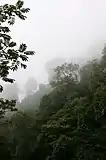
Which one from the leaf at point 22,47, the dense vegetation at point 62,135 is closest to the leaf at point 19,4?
the leaf at point 22,47

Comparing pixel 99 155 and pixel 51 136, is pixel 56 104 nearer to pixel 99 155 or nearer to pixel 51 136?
pixel 51 136

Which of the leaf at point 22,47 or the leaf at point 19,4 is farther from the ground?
the leaf at point 19,4

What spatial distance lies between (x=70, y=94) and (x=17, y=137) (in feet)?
42.6

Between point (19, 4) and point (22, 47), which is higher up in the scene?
point (19, 4)

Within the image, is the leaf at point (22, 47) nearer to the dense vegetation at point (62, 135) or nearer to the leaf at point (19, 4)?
the leaf at point (19, 4)

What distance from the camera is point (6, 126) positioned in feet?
111

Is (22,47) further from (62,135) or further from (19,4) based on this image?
(62,135)

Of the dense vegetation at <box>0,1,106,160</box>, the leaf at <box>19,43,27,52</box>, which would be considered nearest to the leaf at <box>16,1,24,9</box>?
the leaf at <box>19,43,27,52</box>

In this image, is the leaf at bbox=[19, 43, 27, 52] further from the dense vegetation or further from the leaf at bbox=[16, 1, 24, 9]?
the dense vegetation

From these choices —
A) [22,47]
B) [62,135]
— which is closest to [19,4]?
[22,47]

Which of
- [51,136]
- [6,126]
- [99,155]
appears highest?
[6,126]

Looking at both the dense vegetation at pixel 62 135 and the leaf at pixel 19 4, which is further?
the dense vegetation at pixel 62 135

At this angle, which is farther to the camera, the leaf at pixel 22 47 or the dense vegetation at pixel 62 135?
the dense vegetation at pixel 62 135

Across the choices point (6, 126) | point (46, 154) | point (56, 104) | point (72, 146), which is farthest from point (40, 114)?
point (72, 146)
